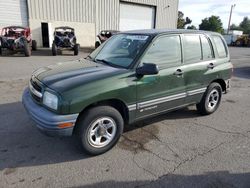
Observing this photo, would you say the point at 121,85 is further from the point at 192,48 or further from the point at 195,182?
the point at 192,48

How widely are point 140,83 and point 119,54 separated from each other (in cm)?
73

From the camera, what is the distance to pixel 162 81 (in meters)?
3.74

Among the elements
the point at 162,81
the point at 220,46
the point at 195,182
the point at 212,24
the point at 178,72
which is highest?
the point at 212,24

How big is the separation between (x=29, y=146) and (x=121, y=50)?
84.9 inches

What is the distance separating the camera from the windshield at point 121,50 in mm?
3631

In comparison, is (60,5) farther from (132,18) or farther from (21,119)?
(21,119)

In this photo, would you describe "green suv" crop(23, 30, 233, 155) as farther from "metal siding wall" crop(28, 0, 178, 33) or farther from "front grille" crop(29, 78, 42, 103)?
"metal siding wall" crop(28, 0, 178, 33)

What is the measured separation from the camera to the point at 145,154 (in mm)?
3395

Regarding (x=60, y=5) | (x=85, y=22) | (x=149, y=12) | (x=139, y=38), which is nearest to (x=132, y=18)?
(x=149, y=12)

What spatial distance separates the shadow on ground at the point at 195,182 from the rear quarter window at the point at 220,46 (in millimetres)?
2749

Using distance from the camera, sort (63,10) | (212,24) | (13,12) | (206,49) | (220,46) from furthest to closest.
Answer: (212,24)
(63,10)
(13,12)
(220,46)
(206,49)

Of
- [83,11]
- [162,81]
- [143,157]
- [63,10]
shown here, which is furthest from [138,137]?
[83,11]

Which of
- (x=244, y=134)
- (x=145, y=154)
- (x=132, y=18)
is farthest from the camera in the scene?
(x=132, y=18)

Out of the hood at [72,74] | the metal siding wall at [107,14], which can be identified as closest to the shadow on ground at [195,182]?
the hood at [72,74]
